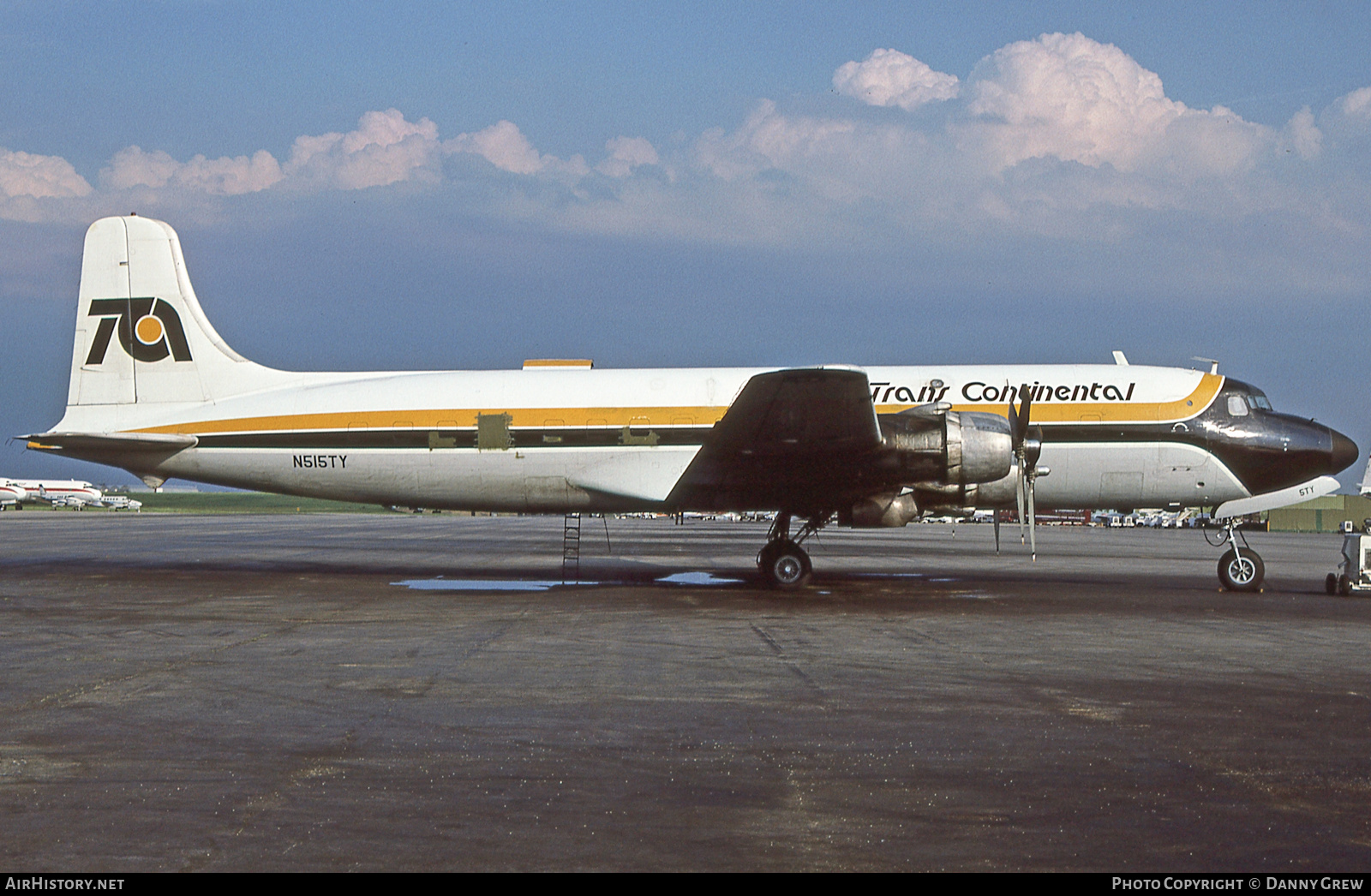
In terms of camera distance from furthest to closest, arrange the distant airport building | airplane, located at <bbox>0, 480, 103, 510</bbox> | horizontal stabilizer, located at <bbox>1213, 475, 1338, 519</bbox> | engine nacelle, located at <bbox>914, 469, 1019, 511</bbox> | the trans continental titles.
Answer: airplane, located at <bbox>0, 480, 103, 510</bbox> < the distant airport building < the trans continental titles < horizontal stabilizer, located at <bbox>1213, 475, 1338, 519</bbox> < engine nacelle, located at <bbox>914, 469, 1019, 511</bbox>

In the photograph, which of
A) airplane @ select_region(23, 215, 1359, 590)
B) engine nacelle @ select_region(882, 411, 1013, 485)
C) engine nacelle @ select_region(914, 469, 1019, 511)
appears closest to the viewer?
engine nacelle @ select_region(882, 411, 1013, 485)

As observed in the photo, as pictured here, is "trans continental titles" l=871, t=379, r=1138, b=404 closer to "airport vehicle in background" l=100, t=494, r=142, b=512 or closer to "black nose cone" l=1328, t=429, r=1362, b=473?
"black nose cone" l=1328, t=429, r=1362, b=473

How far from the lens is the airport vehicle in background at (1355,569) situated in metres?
20.7

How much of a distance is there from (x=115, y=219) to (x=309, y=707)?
1877cm

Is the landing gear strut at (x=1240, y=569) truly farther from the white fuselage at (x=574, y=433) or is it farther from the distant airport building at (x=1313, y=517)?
the distant airport building at (x=1313, y=517)

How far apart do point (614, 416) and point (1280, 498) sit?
13395mm

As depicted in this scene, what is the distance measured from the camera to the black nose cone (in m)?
21.7

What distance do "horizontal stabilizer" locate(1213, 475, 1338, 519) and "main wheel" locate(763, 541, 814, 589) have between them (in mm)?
8390

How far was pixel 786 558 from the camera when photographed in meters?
20.8

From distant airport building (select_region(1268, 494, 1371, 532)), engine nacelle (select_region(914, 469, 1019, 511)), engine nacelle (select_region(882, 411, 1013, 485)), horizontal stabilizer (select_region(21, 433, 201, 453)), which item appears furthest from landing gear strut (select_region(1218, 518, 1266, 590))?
distant airport building (select_region(1268, 494, 1371, 532))

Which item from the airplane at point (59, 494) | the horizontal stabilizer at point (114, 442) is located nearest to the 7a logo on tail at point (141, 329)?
the horizontal stabilizer at point (114, 442)

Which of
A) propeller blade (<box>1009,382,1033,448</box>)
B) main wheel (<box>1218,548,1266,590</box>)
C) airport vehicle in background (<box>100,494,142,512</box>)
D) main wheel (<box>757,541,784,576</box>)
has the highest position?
propeller blade (<box>1009,382,1033,448</box>)

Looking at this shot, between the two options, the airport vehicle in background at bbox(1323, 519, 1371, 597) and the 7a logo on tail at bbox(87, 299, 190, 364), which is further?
the 7a logo on tail at bbox(87, 299, 190, 364)

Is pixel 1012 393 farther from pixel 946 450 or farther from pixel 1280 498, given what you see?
pixel 1280 498
